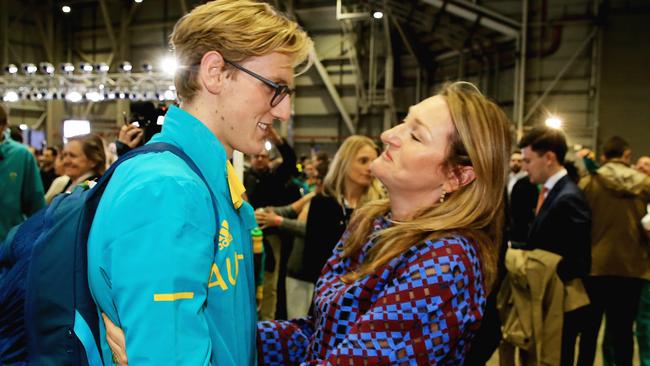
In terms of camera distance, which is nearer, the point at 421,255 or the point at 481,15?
the point at 421,255

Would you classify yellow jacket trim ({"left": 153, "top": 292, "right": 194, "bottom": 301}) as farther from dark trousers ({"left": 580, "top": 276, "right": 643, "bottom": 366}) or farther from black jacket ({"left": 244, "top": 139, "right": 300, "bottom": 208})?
black jacket ({"left": 244, "top": 139, "right": 300, "bottom": 208})

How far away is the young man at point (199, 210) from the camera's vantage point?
0.86 m

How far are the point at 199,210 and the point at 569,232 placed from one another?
263cm

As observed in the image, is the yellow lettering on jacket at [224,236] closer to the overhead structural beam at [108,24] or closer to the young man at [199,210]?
the young man at [199,210]

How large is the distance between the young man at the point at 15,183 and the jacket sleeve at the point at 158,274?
3.15 metres

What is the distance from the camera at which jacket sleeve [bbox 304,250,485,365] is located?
1203 millimetres

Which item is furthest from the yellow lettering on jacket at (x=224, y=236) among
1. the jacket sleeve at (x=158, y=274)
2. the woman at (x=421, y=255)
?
the woman at (x=421, y=255)

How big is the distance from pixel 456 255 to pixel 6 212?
11.0 ft

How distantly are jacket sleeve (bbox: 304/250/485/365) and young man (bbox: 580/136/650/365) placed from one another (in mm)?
2917

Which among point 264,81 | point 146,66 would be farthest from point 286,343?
point 146,66

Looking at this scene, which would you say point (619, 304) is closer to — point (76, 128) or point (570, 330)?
point (570, 330)

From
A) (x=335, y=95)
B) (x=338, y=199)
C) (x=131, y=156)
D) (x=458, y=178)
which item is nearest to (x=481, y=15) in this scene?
(x=335, y=95)

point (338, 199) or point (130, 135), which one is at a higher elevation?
point (130, 135)

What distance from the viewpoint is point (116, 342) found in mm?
959
